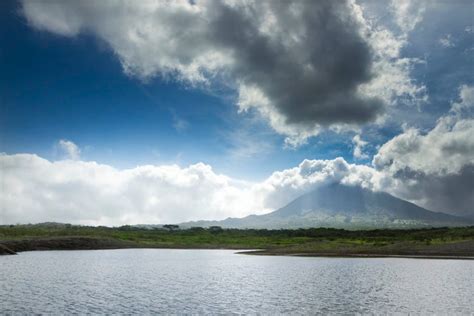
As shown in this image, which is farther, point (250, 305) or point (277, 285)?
point (277, 285)

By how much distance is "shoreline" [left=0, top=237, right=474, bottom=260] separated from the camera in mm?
111875

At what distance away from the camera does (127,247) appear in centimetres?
15812

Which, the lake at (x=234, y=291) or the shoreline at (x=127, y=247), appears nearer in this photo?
the lake at (x=234, y=291)

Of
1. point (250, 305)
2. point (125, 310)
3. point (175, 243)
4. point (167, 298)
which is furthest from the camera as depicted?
point (175, 243)

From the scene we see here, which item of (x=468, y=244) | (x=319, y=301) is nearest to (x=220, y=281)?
(x=319, y=301)

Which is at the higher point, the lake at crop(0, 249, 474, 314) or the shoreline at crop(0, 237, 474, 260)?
the shoreline at crop(0, 237, 474, 260)

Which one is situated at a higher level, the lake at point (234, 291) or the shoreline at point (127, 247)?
the shoreline at point (127, 247)

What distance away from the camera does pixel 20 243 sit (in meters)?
127

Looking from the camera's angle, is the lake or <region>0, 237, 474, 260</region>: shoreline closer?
the lake

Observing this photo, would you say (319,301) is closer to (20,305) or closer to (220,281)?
(220,281)

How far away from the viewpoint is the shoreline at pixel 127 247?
112 metres

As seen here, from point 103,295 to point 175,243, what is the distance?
134453mm

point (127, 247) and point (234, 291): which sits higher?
point (127, 247)

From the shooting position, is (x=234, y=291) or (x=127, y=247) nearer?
(x=234, y=291)
